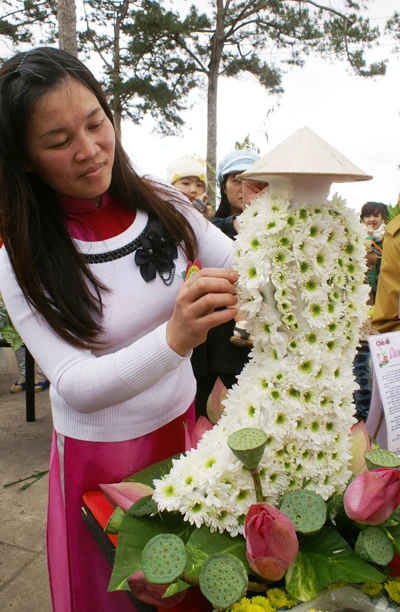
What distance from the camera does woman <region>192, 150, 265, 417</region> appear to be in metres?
2.28

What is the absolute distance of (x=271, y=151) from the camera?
0.78 m

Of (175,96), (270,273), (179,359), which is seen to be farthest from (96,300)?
(175,96)

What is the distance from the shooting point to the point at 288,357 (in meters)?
0.77

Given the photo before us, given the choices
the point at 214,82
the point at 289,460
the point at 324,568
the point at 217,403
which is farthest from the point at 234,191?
the point at 214,82

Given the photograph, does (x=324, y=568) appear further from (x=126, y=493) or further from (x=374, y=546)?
(x=126, y=493)

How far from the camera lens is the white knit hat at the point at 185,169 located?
3266mm

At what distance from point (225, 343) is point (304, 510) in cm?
156

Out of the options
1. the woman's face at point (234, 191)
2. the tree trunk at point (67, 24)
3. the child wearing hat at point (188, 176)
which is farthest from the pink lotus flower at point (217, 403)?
the tree trunk at point (67, 24)

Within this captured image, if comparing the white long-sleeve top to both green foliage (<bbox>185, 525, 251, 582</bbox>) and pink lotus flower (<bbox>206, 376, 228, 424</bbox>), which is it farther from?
green foliage (<bbox>185, 525, 251, 582</bbox>)

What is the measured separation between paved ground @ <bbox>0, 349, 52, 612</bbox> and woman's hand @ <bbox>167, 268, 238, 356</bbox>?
5.38 feet

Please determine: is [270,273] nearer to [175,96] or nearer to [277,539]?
[277,539]

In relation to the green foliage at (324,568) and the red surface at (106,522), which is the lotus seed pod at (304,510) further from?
the red surface at (106,522)

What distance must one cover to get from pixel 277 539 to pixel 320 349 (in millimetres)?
265

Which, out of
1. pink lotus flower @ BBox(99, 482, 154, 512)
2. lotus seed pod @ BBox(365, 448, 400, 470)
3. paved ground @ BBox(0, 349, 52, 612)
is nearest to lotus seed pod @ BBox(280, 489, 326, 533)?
lotus seed pod @ BBox(365, 448, 400, 470)
